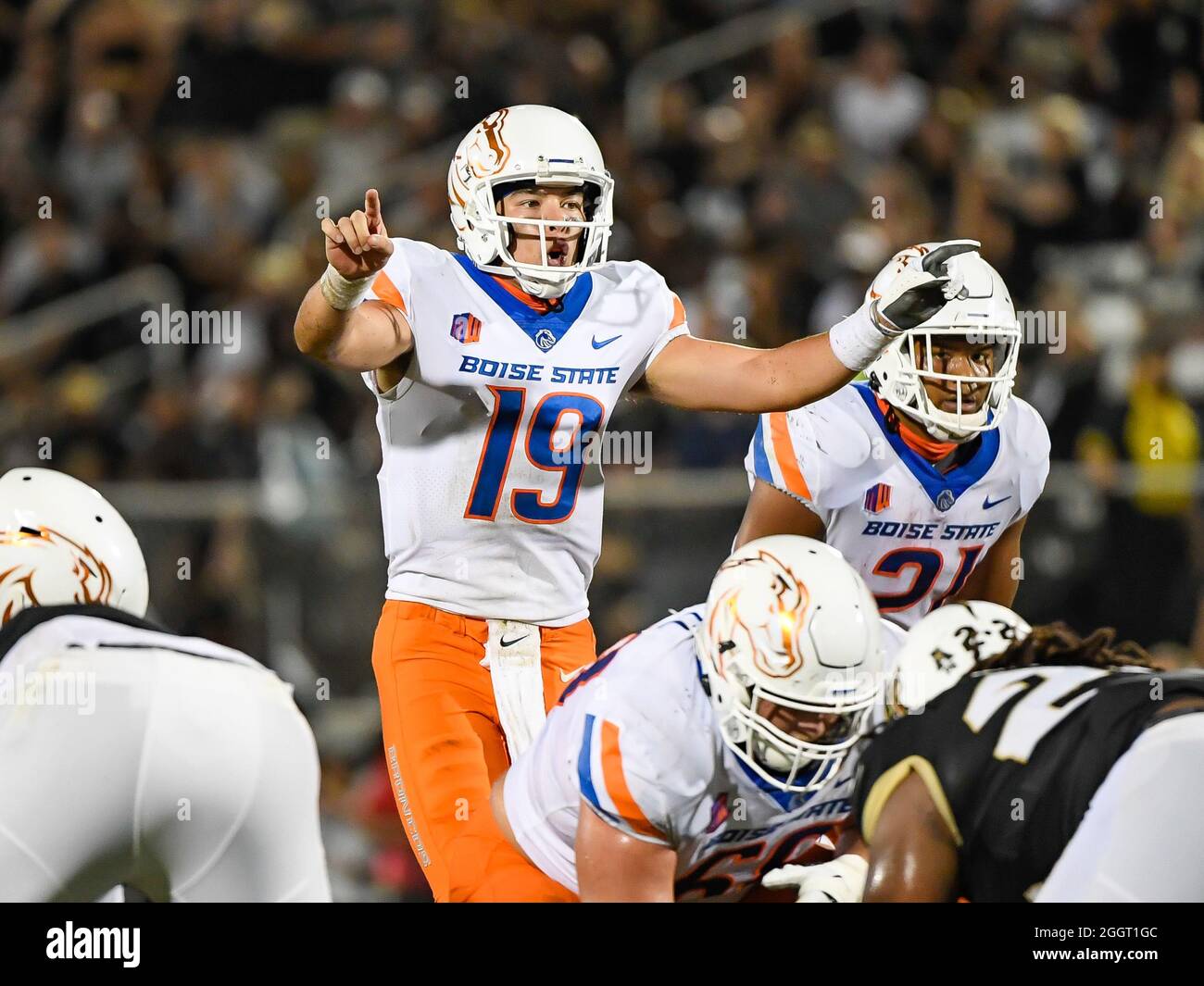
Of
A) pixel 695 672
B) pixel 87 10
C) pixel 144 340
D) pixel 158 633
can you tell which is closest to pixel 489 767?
pixel 695 672

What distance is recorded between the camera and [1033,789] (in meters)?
2.81

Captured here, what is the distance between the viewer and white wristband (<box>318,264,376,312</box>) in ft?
11.8

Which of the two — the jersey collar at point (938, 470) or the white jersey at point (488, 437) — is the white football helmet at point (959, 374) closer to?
the jersey collar at point (938, 470)

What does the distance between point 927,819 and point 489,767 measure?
1.33m

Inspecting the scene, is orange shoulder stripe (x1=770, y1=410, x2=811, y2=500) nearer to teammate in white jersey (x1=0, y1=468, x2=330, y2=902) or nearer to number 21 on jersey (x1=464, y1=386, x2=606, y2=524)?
number 21 on jersey (x1=464, y1=386, x2=606, y2=524)

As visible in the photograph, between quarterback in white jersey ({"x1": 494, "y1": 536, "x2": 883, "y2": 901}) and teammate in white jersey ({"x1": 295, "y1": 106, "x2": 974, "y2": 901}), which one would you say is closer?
quarterback in white jersey ({"x1": 494, "y1": 536, "x2": 883, "y2": 901})

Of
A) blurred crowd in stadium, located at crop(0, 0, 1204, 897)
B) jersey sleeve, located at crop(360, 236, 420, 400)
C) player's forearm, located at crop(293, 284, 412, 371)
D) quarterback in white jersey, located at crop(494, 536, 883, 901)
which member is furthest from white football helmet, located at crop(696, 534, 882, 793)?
blurred crowd in stadium, located at crop(0, 0, 1204, 897)

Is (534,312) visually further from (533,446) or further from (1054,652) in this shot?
(1054,652)

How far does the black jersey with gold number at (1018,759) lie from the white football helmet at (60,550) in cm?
133

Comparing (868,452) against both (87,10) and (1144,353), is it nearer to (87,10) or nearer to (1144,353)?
(1144,353)

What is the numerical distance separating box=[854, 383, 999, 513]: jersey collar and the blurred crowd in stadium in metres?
1.84

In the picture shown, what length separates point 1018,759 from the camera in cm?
280

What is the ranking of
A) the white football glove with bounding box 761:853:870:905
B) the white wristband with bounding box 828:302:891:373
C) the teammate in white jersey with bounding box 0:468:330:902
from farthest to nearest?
the white wristband with bounding box 828:302:891:373 < the white football glove with bounding box 761:853:870:905 < the teammate in white jersey with bounding box 0:468:330:902

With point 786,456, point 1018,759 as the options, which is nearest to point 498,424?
point 786,456
